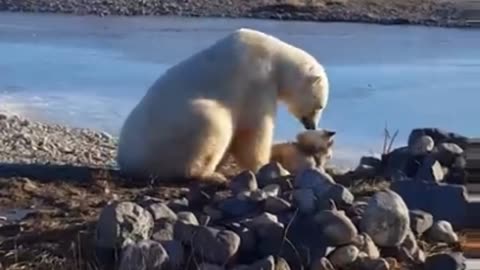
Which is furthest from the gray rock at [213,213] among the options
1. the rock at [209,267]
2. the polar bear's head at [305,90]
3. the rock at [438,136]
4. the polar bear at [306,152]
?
the polar bear's head at [305,90]

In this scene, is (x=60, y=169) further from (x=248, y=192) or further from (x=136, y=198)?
(x=248, y=192)

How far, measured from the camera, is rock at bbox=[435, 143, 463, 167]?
6863 mm

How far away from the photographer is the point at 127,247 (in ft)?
18.1

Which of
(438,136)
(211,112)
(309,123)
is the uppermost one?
(438,136)

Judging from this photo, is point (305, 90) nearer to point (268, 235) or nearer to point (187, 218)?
point (187, 218)

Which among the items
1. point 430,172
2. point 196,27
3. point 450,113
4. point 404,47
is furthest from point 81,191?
point 196,27

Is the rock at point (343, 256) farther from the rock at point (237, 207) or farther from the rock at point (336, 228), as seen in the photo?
the rock at point (237, 207)

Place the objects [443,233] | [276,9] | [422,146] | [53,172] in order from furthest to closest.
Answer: [276,9]
[53,172]
[422,146]
[443,233]

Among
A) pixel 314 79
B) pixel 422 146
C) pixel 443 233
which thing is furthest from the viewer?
pixel 314 79

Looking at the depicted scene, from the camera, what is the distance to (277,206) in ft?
20.1

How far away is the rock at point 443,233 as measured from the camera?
5.86 metres

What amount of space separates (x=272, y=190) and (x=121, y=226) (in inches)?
48.3

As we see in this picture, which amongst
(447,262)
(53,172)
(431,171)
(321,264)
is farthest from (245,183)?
(53,172)

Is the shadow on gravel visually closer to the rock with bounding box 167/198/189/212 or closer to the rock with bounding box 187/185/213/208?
the rock with bounding box 187/185/213/208
